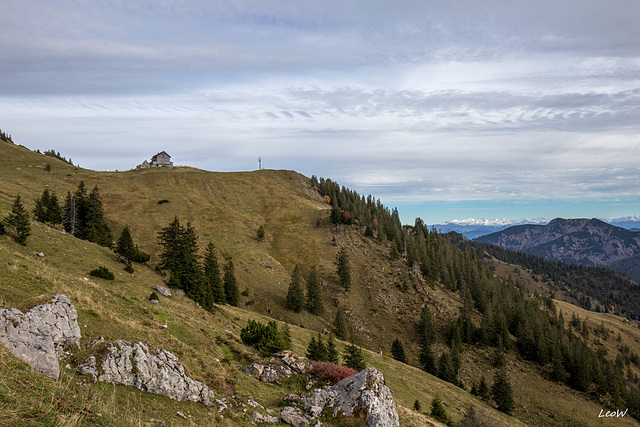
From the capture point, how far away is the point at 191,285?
48.2 m

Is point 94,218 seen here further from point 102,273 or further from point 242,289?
point 242,289

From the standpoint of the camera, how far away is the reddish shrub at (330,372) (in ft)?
88.6

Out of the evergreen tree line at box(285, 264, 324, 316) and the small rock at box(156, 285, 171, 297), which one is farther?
the evergreen tree line at box(285, 264, 324, 316)

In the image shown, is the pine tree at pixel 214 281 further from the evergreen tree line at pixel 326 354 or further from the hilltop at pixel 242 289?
the evergreen tree line at pixel 326 354

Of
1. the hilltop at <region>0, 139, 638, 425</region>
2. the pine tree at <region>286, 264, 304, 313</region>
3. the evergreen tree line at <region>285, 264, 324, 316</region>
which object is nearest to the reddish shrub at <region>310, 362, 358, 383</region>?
the hilltop at <region>0, 139, 638, 425</region>

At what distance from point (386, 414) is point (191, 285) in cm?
3630

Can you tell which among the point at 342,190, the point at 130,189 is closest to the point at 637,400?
the point at 342,190

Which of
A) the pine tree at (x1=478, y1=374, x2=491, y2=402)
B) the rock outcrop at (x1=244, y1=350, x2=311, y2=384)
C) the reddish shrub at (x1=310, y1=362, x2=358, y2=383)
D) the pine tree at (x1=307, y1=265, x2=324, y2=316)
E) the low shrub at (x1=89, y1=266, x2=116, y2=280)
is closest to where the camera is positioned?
the rock outcrop at (x1=244, y1=350, x2=311, y2=384)

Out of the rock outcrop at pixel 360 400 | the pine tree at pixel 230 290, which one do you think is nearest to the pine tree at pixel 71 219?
the pine tree at pixel 230 290

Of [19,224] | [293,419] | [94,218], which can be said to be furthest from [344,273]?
[293,419]

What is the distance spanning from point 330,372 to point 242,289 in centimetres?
5823

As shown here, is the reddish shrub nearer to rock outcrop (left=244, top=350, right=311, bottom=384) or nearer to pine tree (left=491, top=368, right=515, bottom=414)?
rock outcrop (left=244, top=350, right=311, bottom=384)

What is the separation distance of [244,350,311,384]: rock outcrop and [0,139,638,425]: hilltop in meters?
1.78

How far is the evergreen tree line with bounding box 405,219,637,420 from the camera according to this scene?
3418 inches
